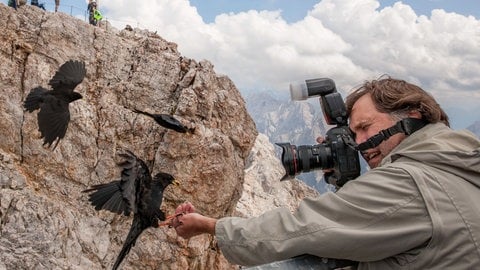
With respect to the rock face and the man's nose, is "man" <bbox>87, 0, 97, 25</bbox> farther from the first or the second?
the man's nose

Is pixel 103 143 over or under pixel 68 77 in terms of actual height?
under

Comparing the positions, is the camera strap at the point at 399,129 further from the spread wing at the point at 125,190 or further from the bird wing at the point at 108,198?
the bird wing at the point at 108,198

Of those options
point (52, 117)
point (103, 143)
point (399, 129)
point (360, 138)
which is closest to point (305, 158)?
point (360, 138)

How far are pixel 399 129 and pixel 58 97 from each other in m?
7.13

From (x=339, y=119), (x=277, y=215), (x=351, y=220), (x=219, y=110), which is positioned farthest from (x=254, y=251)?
(x=219, y=110)

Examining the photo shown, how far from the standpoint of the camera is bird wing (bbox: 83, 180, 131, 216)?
5.30 meters

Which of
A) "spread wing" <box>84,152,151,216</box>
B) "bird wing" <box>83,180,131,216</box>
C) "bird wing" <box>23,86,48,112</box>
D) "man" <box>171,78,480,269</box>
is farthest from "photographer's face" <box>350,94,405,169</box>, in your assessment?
"bird wing" <box>23,86,48,112</box>

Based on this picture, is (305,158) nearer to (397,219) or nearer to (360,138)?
(360,138)

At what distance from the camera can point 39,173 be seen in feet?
32.9

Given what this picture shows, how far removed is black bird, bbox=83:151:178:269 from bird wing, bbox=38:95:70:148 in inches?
129

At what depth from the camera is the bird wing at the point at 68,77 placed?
26.0ft

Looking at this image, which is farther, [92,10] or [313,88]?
[92,10]

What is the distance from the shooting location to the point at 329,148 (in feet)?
9.39

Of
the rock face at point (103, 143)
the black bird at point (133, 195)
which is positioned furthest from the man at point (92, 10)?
the black bird at point (133, 195)
